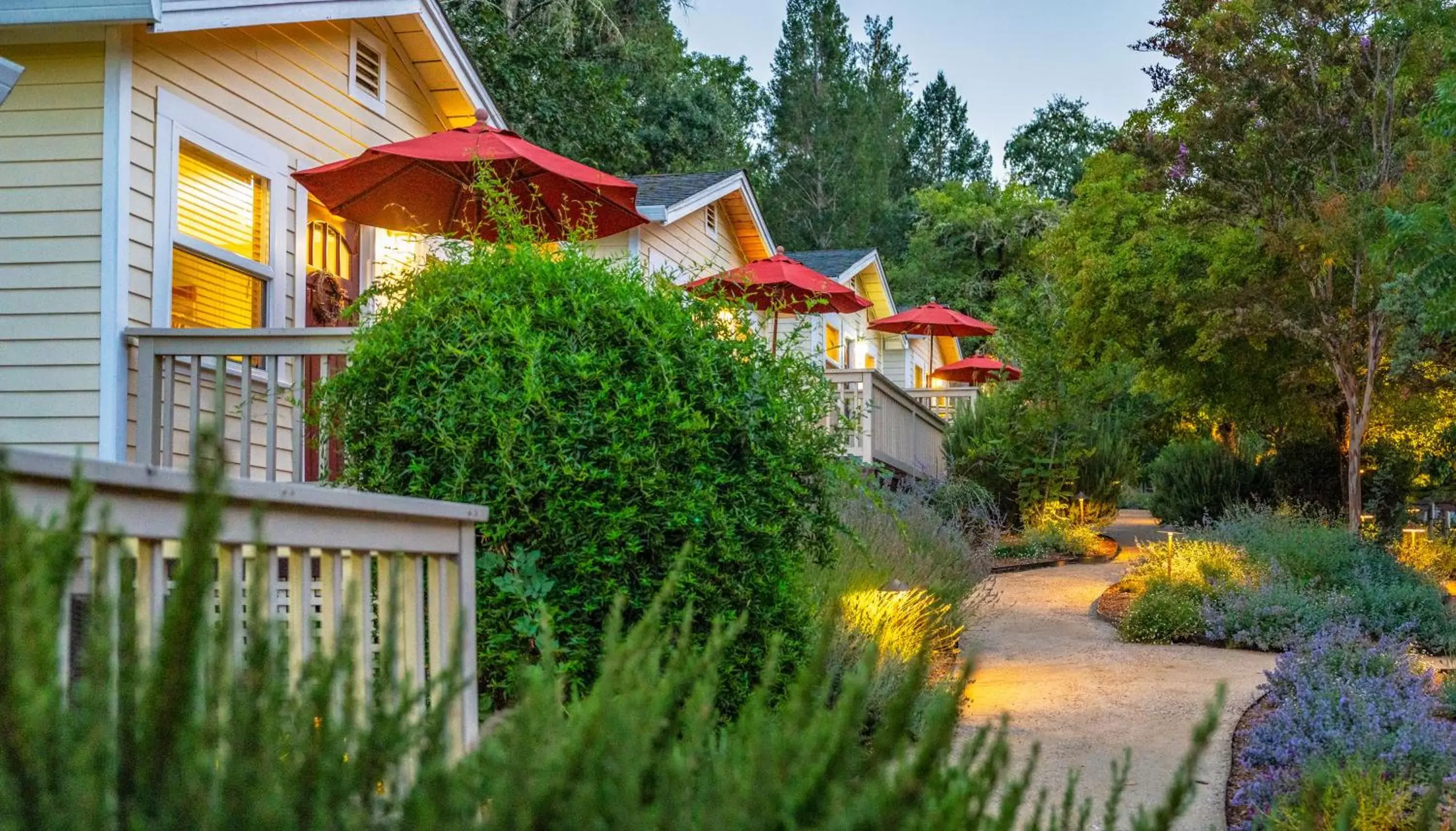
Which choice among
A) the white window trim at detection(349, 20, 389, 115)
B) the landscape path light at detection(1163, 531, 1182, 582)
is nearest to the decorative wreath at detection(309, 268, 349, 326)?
the white window trim at detection(349, 20, 389, 115)

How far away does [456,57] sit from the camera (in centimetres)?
1002

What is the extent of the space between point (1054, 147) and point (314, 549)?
55355mm

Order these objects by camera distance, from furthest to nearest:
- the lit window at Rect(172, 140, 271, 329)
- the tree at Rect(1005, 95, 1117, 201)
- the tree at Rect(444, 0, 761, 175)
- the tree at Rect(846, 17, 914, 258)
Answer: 1. the tree at Rect(1005, 95, 1117, 201)
2. the tree at Rect(846, 17, 914, 258)
3. the tree at Rect(444, 0, 761, 175)
4. the lit window at Rect(172, 140, 271, 329)

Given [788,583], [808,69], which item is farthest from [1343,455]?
[808,69]

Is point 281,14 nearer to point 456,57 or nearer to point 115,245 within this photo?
point 115,245

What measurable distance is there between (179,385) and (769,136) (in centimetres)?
4137

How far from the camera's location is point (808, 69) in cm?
4588

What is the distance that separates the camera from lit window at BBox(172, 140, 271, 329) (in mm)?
7473

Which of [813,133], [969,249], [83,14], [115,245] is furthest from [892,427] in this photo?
[813,133]

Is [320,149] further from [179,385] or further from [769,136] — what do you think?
[769,136]

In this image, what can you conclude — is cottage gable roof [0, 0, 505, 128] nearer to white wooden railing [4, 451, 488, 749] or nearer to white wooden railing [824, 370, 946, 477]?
white wooden railing [4, 451, 488, 749]

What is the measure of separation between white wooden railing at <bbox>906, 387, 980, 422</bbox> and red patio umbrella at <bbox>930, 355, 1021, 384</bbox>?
0.64 metres

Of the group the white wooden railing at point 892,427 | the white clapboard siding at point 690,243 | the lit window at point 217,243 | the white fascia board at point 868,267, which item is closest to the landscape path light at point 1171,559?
the white wooden railing at point 892,427

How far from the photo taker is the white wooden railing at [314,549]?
5.59 feet
